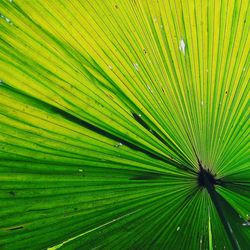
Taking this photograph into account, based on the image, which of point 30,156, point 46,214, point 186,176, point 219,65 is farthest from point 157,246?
point 219,65

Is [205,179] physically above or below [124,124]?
below

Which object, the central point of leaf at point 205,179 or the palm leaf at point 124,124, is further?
the central point of leaf at point 205,179

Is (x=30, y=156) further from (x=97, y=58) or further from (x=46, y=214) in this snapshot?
(x=97, y=58)

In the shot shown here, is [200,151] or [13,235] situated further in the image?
[200,151]

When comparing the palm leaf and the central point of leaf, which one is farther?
the central point of leaf

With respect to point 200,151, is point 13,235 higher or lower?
lower
